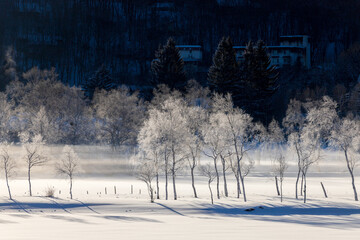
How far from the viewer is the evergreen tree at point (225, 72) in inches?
2921

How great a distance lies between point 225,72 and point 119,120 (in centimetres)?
1737

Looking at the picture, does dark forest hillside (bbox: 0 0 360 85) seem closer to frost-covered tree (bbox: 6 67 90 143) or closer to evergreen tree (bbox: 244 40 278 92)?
frost-covered tree (bbox: 6 67 90 143)

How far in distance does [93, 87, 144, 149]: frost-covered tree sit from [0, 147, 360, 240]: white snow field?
5611 millimetres

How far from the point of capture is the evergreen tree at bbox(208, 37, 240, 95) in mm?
74188

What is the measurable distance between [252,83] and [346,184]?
1024 inches

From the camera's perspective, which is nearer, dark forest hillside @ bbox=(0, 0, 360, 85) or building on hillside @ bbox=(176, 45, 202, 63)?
building on hillside @ bbox=(176, 45, 202, 63)

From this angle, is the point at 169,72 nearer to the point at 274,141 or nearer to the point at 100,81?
the point at 100,81

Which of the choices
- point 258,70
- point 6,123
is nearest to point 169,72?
point 258,70

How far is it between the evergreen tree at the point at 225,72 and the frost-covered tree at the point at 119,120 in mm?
11744

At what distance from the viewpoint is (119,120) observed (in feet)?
224

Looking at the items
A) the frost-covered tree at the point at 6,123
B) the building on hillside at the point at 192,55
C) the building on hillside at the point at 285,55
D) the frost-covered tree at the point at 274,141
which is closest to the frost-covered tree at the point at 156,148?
the frost-covered tree at the point at 274,141

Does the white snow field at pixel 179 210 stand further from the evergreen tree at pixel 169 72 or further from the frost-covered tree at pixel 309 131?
the evergreen tree at pixel 169 72

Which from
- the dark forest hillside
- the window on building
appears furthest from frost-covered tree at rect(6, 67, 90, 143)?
the window on building

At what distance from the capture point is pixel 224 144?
44.9 meters
